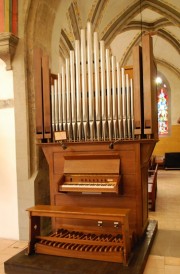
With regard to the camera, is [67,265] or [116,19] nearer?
[67,265]

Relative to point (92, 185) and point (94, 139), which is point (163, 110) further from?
point (92, 185)

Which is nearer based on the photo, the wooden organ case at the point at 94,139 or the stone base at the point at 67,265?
the stone base at the point at 67,265

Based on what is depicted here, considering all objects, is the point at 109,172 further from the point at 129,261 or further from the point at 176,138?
the point at 176,138

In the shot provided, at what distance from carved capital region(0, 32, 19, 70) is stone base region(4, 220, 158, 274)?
8.19 ft

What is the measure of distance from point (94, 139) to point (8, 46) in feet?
5.56

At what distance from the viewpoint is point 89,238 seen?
3.35 meters

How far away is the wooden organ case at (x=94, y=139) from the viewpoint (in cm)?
341

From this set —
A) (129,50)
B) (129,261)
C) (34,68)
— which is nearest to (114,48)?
(129,50)

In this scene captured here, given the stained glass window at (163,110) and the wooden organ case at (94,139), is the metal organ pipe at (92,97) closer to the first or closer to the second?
the wooden organ case at (94,139)

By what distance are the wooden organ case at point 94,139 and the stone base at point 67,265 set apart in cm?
11

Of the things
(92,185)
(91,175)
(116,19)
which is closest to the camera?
(92,185)

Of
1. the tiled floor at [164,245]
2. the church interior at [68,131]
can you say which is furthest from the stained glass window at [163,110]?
the church interior at [68,131]

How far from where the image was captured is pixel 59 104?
3.80 m

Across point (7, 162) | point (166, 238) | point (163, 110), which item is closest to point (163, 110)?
point (163, 110)
